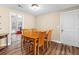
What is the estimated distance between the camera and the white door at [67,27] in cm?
233

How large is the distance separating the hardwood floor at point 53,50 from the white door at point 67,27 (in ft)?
0.44

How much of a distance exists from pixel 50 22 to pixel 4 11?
1.09m

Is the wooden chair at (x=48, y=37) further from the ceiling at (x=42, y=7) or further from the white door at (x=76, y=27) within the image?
the white door at (x=76, y=27)

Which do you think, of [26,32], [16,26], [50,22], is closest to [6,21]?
[16,26]

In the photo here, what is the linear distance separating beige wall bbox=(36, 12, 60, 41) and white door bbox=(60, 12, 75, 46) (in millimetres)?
102

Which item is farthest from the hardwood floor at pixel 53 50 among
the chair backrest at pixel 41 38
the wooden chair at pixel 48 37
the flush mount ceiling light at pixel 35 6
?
the flush mount ceiling light at pixel 35 6

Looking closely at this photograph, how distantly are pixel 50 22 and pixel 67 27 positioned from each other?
0.43m

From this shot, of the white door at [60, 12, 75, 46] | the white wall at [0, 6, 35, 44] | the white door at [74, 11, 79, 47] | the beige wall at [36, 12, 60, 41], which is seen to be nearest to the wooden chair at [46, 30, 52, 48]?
the beige wall at [36, 12, 60, 41]

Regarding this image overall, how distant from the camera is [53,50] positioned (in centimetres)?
231

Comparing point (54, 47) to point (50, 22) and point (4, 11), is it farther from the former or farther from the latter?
point (4, 11)
